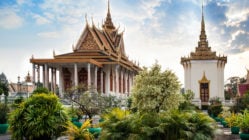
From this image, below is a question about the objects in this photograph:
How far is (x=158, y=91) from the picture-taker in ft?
50.8

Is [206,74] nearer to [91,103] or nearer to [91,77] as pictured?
[91,77]

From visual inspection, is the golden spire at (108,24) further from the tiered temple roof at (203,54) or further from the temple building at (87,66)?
the tiered temple roof at (203,54)

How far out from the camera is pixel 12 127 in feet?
41.4

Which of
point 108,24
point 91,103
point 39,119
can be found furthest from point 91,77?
point 39,119

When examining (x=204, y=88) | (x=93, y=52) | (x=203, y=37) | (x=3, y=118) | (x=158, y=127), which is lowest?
(x=3, y=118)

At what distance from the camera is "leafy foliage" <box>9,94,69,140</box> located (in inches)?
476

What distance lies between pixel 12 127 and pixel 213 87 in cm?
3154

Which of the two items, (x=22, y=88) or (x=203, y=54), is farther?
(x=22, y=88)

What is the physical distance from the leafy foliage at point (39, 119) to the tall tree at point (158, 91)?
12.6ft

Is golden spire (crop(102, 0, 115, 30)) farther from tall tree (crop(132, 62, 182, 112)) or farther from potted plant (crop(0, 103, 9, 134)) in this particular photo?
tall tree (crop(132, 62, 182, 112))

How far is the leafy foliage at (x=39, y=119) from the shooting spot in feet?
39.7

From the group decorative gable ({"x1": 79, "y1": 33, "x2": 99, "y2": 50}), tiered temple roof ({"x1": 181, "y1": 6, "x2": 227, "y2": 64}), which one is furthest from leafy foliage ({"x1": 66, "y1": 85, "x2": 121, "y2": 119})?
tiered temple roof ({"x1": 181, "y1": 6, "x2": 227, "y2": 64})

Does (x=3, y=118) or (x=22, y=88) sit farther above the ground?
(x=22, y=88)

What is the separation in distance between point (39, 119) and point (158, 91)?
17.2ft
